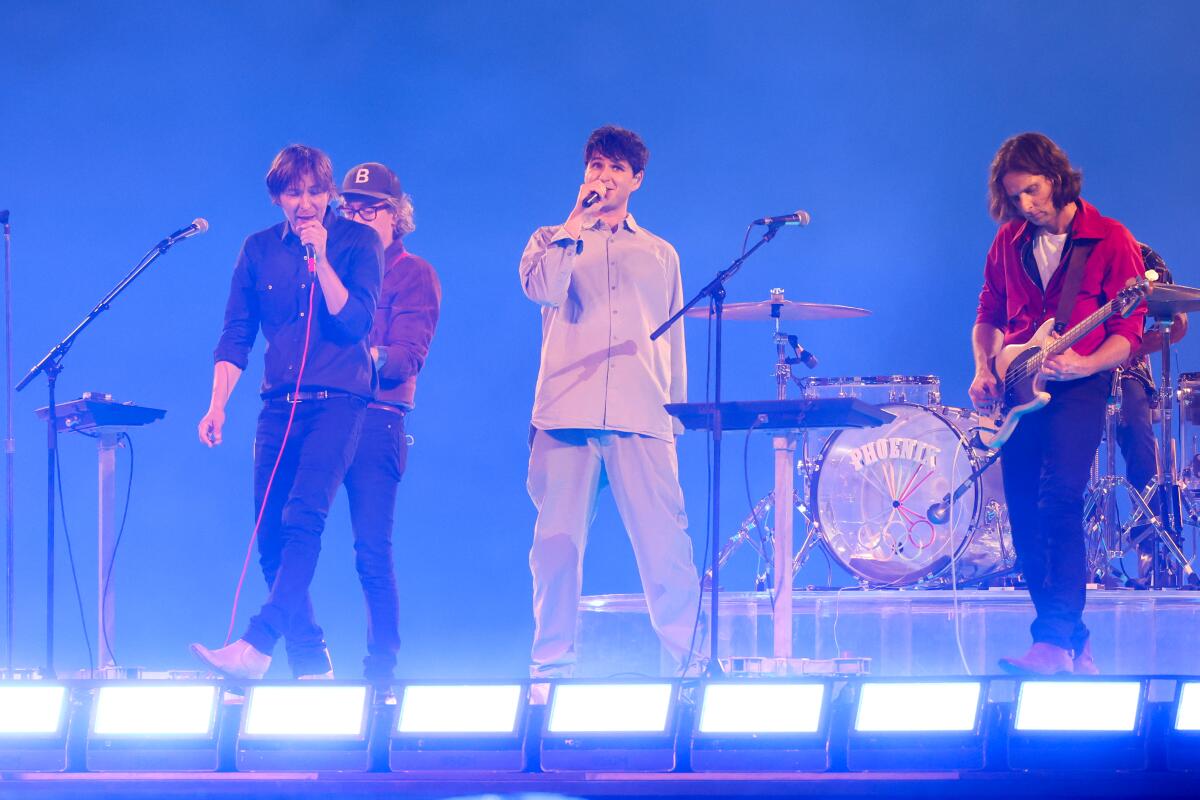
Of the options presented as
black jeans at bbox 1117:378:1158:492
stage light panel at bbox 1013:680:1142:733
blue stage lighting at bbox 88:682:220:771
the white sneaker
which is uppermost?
black jeans at bbox 1117:378:1158:492

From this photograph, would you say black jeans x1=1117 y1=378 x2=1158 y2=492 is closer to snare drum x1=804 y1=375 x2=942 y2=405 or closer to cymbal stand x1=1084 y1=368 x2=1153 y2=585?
cymbal stand x1=1084 y1=368 x2=1153 y2=585

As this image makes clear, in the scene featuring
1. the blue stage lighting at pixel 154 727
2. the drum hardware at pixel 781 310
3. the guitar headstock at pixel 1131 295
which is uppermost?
the drum hardware at pixel 781 310

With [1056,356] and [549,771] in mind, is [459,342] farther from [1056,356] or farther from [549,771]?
[549,771]

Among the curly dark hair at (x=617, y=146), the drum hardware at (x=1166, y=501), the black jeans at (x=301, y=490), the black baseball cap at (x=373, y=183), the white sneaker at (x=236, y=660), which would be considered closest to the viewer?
the white sneaker at (x=236, y=660)

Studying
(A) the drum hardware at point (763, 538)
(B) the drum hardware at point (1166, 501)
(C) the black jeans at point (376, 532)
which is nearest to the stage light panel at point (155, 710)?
(C) the black jeans at point (376, 532)

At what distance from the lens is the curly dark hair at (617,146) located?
4.19 meters

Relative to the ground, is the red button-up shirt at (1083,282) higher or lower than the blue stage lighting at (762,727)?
higher

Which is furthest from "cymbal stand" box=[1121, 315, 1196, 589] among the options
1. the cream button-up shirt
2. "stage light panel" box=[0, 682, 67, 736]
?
"stage light panel" box=[0, 682, 67, 736]

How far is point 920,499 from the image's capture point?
6.06m

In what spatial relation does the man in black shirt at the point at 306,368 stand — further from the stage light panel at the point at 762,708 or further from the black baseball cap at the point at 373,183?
the stage light panel at the point at 762,708

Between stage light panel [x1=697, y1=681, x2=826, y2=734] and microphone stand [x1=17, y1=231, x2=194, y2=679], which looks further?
microphone stand [x1=17, y1=231, x2=194, y2=679]

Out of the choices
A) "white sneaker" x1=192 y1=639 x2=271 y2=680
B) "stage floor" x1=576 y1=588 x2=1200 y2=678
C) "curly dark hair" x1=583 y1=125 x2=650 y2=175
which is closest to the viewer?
"white sneaker" x1=192 y1=639 x2=271 y2=680

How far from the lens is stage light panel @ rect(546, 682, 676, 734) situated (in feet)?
9.38

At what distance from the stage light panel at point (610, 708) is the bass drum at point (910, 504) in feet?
10.7
